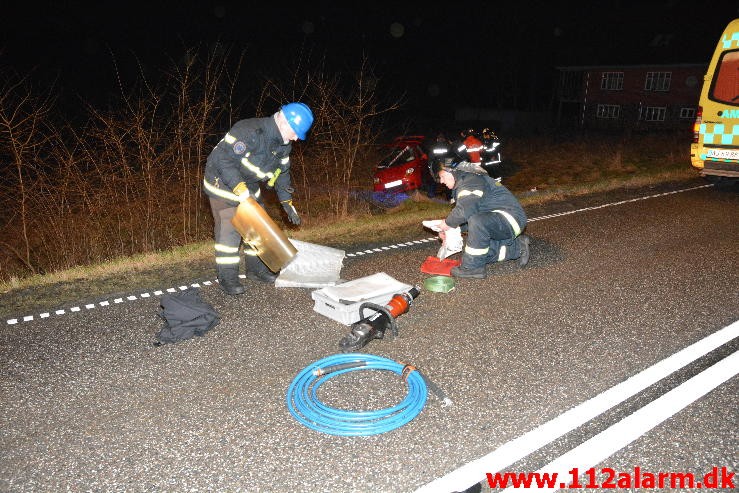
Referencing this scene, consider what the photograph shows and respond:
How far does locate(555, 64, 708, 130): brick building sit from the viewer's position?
29578 mm

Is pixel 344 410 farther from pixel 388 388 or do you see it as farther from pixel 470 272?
pixel 470 272

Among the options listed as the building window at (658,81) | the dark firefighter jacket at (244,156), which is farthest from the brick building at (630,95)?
the dark firefighter jacket at (244,156)

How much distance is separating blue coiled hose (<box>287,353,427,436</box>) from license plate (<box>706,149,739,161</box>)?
7906mm

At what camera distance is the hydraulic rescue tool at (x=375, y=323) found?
3585mm

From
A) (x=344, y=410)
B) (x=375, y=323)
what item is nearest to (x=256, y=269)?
(x=375, y=323)

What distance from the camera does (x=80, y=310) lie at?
422 cm

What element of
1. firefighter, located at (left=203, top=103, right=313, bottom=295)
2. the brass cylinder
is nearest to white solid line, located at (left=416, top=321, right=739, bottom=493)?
the brass cylinder

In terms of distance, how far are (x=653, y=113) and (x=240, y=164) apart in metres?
34.2

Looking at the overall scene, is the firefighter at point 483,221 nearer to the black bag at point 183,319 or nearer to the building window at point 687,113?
the black bag at point 183,319

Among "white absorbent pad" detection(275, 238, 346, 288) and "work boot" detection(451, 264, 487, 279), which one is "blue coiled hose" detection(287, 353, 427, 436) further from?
"work boot" detection(451, 264, 487, 279)

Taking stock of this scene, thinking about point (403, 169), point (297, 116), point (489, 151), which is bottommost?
point (403, 169)

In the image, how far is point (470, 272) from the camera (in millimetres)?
5090

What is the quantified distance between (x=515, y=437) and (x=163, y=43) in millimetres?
36756

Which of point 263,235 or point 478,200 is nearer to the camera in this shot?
point 263,235
